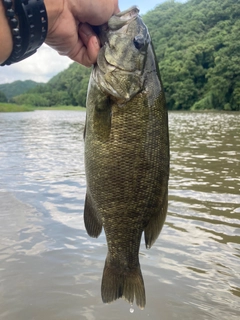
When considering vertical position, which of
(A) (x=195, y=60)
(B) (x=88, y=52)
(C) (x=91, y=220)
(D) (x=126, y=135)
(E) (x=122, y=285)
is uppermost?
(A) (x=195, y=60)

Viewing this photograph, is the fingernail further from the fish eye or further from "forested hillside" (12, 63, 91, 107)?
"forested hillside" (12, 63, 91, 107)

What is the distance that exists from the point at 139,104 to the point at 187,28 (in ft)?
391

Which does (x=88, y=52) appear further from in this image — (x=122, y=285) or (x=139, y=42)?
(x=122, y=285)

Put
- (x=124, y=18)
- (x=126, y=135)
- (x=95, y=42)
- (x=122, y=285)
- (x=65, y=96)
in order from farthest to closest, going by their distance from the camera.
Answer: (x=65, y=96), (x=122, y=285), (x=95, y=42), (x=124, y=18), (x=126, y=135)

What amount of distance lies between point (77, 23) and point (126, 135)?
99cm

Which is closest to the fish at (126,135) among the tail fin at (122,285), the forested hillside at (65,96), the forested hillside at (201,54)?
the tail fin at (122,285)

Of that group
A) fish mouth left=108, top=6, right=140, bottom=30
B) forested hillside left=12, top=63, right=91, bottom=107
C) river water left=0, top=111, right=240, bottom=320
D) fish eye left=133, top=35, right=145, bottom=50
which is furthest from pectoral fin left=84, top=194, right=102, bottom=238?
forested hillside left=12, top=63, right=91, bottom=107

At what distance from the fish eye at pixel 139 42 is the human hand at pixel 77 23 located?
0.27 meters

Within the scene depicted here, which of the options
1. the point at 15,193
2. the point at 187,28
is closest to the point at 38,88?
the point at 187,28

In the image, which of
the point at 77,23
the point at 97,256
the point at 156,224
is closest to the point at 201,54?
the point at 97,256

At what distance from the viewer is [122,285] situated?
108 inches

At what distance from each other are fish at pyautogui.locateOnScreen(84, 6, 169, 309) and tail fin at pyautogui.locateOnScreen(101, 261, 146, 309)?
0.27 m

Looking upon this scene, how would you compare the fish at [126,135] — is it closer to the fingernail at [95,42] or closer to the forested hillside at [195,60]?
the fingernail at [95,42]

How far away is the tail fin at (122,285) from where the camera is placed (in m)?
2.71
